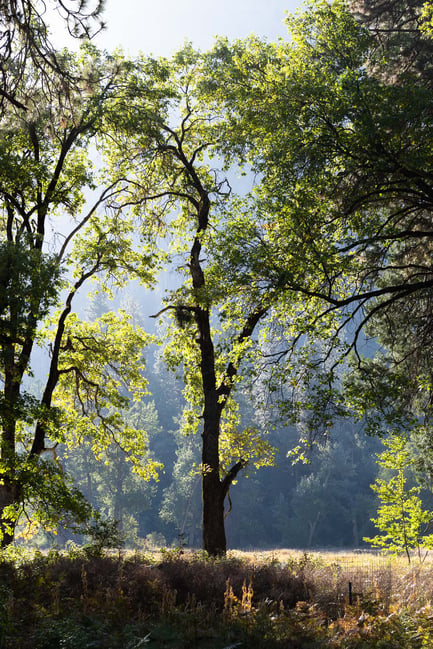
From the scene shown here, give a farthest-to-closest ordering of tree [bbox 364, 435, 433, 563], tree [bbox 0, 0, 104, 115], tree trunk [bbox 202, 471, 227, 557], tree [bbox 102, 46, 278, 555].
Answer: tree [bbox 364, 435, 433, 563]
tree [bbox 102, 46, 278, 555]
tree trunk [bbox 202, 471, 227, 557]
tree [bbox 0, 0, 104, 115]

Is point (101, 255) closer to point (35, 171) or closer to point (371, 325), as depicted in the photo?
point (35, 171)

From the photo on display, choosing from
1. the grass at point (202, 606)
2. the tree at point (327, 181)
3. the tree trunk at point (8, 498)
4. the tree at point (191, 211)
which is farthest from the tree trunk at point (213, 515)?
the tree trunk at point (8, 498)

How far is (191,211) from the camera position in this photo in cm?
1741

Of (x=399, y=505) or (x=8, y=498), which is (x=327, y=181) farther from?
(x=399, y=505)

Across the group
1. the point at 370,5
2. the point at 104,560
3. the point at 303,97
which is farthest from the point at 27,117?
the point at 370,5

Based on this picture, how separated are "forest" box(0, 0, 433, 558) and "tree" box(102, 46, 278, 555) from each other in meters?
0.08

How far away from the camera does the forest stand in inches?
385

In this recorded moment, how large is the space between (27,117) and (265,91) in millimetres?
6478

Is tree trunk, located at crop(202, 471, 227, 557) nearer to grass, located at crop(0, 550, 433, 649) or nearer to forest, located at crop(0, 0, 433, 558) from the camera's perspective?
forest, located at crop(0, 0, 433, 558)

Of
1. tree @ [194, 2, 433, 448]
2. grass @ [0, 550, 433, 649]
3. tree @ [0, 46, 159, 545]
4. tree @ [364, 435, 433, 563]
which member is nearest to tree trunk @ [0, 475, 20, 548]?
tree @ [0, 46, 159, 545]

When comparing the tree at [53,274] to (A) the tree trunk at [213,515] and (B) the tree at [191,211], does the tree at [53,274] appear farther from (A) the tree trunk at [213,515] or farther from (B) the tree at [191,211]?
(A) the tree trunk at [213,515]

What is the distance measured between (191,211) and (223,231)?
19.6 feet

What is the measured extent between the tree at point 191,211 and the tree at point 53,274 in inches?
39.0

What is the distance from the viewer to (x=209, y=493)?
44.3 feet
